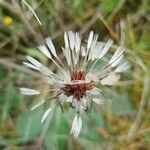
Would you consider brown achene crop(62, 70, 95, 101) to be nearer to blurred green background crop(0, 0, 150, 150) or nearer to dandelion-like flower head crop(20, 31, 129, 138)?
dandelion-like flower head crop(20, 31, 129, 138)

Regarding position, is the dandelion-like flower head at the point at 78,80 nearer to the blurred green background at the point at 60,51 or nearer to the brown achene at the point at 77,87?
the brown achene at the point at 77,87

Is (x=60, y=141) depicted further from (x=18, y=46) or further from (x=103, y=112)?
(x=18, y=46)

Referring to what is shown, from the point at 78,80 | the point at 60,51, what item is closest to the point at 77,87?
the point at 78,80

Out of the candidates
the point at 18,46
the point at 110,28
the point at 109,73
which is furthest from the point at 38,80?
the point at 109,73

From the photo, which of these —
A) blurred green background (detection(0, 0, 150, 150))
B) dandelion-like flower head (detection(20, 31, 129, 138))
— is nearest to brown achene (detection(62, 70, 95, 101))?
dandelion-like flower head (detection(20, 31, 129, 138))

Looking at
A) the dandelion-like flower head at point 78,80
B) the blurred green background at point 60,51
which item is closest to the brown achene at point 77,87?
the dandelion-like flower head at point 78,80

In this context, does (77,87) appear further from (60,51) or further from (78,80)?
(60,51)
